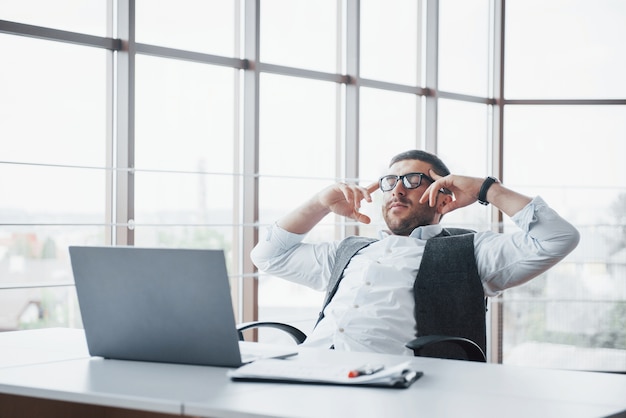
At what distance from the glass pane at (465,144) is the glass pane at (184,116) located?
1679 millimetres

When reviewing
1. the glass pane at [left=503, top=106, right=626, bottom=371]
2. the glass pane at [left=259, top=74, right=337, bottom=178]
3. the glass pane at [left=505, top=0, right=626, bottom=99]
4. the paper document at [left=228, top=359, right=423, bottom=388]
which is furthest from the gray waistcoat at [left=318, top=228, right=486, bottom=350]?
the glass pane at [left=505, top=0, right=626, bottom=99]

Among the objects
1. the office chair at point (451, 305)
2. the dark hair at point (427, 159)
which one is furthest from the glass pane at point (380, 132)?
the office chair at point (451, 305)

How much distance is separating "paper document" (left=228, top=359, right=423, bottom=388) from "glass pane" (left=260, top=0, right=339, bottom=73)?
324 cm

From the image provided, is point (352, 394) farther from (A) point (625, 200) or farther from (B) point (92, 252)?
(A) point (625, 200)

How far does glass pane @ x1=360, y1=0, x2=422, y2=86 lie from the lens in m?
5.35

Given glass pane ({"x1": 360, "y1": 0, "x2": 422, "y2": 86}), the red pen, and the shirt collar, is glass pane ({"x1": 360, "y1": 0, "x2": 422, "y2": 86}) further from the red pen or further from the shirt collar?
the red pen

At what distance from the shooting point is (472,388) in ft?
5.13

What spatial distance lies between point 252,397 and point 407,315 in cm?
125

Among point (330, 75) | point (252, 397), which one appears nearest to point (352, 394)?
point (252, 397)

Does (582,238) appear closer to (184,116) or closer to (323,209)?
(184,116)

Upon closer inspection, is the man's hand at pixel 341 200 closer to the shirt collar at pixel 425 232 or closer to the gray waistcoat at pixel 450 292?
the shirt collar at pixel 425 232

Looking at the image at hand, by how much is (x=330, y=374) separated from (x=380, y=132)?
3973 millimetres

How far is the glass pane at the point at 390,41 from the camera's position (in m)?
5.35

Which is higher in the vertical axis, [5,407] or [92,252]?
[92,252]
